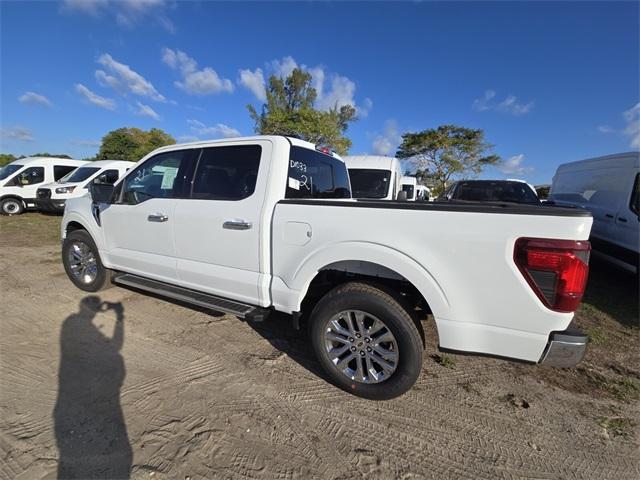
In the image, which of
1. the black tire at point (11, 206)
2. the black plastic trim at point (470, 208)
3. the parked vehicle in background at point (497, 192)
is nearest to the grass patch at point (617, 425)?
the black plastic trim at point (470, 208)

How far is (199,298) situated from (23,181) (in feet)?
42.8

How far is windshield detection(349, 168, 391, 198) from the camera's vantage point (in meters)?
8.03

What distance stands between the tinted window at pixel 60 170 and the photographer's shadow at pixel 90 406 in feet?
39.3

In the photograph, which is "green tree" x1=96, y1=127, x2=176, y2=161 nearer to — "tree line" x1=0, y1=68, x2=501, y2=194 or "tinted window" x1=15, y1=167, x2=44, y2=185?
"tree line" x1=0, y1=68, x2=501, y2=194

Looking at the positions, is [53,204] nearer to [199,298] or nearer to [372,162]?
[372,162]

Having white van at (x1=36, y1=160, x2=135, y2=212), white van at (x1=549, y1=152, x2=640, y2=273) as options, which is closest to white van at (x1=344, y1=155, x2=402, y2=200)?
white van at (x1=549, y1=152, x2=640, y2=273)

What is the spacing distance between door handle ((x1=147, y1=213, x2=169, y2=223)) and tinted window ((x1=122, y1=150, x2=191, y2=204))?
0.22m

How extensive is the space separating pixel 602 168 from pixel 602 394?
5364 millimetres

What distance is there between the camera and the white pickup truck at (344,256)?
6.25ft

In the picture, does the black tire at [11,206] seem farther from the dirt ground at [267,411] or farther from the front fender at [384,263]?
the front fender at [384,263]

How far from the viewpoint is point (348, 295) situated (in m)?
2.41

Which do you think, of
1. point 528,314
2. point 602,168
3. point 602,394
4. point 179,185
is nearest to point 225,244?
point 179,185

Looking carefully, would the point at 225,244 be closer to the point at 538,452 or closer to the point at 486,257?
the point at 486,257

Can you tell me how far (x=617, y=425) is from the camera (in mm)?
2264
